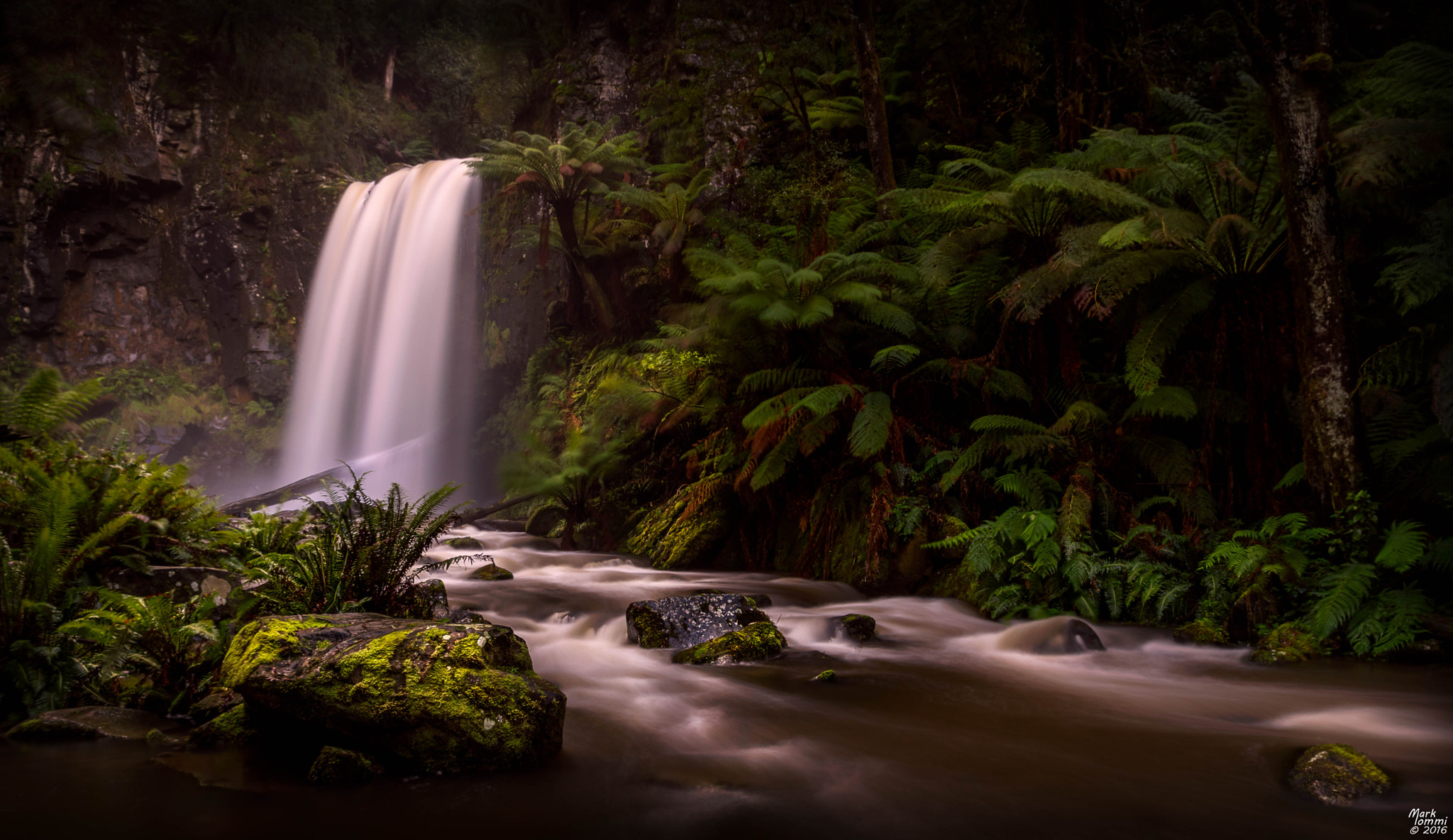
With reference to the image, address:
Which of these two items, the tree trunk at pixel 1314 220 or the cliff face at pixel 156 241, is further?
the cliff face at pixel 156 241

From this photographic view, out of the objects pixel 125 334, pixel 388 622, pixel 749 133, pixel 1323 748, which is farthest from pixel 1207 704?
pixel 125 334

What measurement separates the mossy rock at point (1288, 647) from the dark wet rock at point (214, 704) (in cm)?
543

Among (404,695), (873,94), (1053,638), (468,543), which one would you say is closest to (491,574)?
(468,543)

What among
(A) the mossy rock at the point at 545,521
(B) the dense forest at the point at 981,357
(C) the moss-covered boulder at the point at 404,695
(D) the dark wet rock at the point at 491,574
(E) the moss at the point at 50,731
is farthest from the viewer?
(A) the mossy rock at the point at 545,521

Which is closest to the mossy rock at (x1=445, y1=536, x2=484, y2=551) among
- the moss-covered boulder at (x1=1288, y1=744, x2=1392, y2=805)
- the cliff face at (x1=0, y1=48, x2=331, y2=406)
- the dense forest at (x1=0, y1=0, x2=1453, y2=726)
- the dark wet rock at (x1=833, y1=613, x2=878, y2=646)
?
the dense forest at (x1=0, y1=0, x2=1453, y2=726)

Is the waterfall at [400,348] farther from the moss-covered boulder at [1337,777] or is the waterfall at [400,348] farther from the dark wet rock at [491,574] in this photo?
the moss-covered boulder at [1337,777]

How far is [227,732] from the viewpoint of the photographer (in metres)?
2.98

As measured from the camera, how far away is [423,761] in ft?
8.99

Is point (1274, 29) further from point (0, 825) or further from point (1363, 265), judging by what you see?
point (0, 825)

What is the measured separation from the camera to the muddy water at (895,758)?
2.47 metres

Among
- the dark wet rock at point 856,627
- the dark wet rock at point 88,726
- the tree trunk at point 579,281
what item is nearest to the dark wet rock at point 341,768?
the dark wet rock at point 88,726

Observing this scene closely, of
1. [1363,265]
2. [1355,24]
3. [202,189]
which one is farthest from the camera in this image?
[202,189]

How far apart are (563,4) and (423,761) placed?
18757mm

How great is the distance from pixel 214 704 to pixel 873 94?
8.58 m
